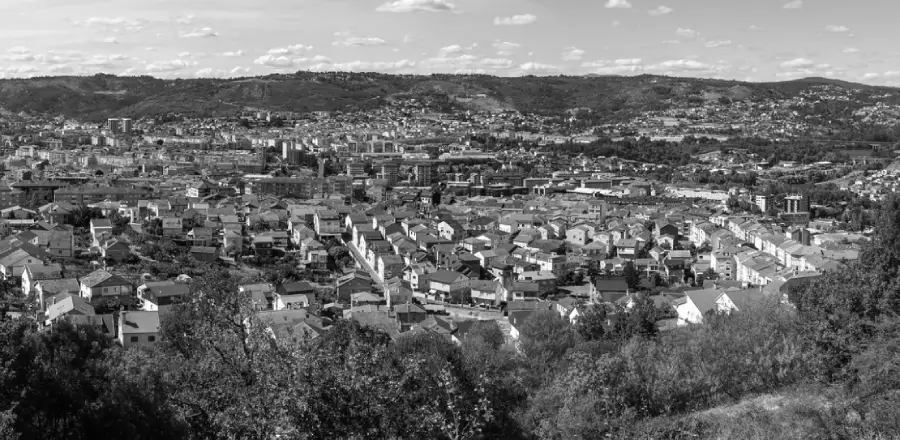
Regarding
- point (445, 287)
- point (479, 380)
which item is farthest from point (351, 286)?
point (479, 380)

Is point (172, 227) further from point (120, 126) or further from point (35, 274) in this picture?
point (120, 126)

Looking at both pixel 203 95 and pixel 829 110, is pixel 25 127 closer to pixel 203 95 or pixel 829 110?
pixel 203 95

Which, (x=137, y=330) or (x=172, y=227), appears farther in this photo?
(x=172, y=227)

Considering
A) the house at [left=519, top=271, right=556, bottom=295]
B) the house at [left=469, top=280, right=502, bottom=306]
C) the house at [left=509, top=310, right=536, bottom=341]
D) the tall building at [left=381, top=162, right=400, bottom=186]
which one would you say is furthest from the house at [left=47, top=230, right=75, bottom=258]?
the tall building at [left=381, top=162, right=400, bottom=186]

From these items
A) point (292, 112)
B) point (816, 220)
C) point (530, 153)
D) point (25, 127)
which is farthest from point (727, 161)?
point (25, 127)

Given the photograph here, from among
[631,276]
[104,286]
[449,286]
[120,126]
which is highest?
[120,126]

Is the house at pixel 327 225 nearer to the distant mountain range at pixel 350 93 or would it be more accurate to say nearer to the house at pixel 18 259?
the house at pixel 18 259
